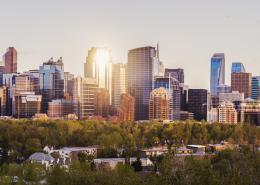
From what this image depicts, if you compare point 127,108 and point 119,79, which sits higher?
point 119,79

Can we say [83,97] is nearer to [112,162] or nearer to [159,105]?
[159,105]

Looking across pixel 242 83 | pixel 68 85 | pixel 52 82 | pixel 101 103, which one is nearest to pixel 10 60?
pixel 52 82

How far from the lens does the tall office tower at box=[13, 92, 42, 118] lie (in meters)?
54.3

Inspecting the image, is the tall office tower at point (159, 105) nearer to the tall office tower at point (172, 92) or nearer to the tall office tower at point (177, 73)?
the tall office tower at point (172, 92)

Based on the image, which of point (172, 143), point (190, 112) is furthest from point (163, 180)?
point (190, 112)

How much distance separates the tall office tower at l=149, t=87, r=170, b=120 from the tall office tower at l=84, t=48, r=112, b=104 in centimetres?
1052

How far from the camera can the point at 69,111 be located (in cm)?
5412

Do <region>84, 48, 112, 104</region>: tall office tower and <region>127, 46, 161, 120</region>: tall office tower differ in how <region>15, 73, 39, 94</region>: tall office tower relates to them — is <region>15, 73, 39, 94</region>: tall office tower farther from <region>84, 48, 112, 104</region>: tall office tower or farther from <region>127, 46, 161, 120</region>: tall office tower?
<region>127, 46, 161, 120</region>: tall office tower

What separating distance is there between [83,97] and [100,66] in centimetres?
1309

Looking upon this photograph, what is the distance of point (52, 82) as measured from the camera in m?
58.8

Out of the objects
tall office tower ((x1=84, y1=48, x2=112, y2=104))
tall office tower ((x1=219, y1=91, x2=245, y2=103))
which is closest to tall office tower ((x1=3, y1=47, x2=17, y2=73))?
tall office tower ((x1=84, y1=48, x2=112, y2=104))

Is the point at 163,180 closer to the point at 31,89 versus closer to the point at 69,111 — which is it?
the point at 69,111

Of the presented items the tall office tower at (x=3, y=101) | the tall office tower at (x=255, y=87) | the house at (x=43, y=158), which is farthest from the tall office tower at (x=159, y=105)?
the house at (x=43, y=158)

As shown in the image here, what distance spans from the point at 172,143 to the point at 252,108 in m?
25.9
